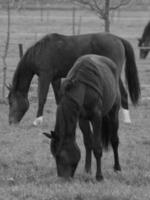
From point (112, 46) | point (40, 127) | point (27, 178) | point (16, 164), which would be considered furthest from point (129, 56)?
point (27, 178)

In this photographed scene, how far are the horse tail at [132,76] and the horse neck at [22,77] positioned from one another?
6.14ft

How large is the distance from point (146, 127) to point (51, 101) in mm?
3514

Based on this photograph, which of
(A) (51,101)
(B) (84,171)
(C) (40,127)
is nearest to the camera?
(B) (84,171)

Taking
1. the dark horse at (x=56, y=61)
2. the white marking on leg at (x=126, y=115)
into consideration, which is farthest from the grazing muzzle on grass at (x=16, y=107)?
the white marking on leg at (x=126, y=115)

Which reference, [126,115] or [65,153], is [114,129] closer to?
[65,153]

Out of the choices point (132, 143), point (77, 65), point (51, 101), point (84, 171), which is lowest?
point (51, 101)

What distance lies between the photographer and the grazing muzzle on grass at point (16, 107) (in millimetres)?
11312

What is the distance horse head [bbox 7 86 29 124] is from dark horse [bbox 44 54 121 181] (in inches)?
149

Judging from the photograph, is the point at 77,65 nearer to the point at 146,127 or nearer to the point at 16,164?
the point at 16,164

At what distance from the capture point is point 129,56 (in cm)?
1144

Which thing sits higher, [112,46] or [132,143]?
A: [112,46]

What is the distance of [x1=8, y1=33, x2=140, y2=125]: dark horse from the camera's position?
11.3 metres

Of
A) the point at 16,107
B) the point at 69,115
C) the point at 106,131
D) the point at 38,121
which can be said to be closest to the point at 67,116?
the point at 69,115

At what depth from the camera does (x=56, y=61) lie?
11.7 meters
